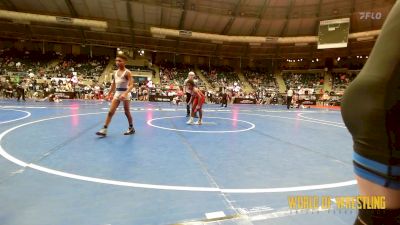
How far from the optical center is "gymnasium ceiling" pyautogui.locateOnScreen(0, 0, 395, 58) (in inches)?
1166

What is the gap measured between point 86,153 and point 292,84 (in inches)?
1486

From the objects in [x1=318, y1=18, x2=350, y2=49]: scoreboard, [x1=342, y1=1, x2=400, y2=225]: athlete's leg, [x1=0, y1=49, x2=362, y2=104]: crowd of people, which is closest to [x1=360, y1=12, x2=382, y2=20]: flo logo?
[x1=318, y1=18, x2=350, y2=49]: scoreboard

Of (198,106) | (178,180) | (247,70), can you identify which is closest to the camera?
(178,180)

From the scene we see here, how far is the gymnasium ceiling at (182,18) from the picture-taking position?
97.1 ft

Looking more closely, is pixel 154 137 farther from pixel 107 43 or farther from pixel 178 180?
pixel 107 43

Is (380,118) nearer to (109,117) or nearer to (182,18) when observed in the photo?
(109,117)

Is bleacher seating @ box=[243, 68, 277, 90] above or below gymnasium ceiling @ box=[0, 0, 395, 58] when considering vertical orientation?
below

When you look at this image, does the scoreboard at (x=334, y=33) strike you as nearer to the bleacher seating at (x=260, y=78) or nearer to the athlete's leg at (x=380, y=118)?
the bleacher seating at (x=260, y=78)

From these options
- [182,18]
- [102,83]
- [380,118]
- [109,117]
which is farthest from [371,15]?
[380,118]

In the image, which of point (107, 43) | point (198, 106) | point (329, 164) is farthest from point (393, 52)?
point (107, 43)

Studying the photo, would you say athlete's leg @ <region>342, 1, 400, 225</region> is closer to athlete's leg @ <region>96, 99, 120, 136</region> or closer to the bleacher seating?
athlete's leg @ <region>96, 99, 120, 136</region>

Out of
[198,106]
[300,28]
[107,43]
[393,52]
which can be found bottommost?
[198,106]

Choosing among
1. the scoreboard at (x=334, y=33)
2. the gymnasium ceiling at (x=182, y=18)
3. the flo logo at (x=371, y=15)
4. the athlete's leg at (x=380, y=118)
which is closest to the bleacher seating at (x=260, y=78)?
the gymnasium ceiling at (x=182, y=18)

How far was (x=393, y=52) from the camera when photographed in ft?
2.97
